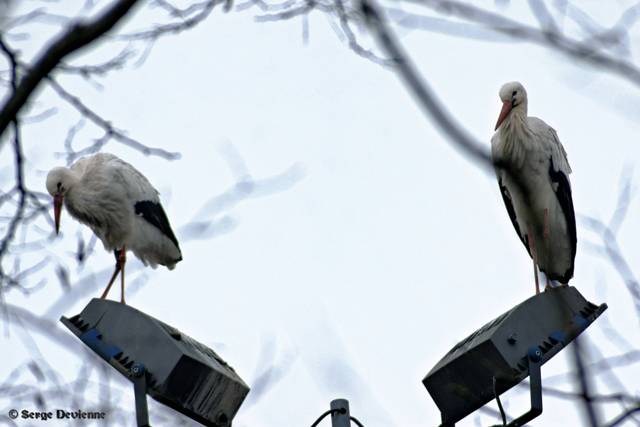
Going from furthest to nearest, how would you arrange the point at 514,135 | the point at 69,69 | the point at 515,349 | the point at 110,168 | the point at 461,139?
the point at 110,168 < the point at 514,135 < the point at 69,69 < the point at 515,349 < the point at 461,139

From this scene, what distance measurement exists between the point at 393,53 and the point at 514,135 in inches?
193

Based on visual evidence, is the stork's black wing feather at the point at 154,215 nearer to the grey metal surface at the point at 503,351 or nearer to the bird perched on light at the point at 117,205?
the bird perched on light at the point at 117,205

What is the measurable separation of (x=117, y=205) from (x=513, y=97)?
2.69 m

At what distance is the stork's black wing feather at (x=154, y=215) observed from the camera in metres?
7.45

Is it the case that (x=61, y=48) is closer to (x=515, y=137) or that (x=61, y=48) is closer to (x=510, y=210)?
(x=515, y=137)

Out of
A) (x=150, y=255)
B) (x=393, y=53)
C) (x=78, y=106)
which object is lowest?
(x=393, y=53)

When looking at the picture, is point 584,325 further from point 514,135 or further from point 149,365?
point 514,135


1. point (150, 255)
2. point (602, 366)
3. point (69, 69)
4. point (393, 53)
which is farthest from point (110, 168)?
point (393, 53)

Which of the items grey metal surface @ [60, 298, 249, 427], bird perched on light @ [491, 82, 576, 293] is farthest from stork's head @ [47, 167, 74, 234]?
grey metal surface @ [60, 298, 249, 427]

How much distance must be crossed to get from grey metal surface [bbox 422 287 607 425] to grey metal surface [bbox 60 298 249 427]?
0.72 meters

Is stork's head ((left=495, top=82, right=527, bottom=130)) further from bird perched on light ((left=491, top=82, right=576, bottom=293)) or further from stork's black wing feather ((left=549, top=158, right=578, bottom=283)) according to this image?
stork's black wing feather ((left=549, top=158, right=578, bottom=283))

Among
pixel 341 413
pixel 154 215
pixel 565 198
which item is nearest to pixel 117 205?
pixel 154 215

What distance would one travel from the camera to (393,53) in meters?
1.76

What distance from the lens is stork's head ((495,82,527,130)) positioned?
663 centimetres
